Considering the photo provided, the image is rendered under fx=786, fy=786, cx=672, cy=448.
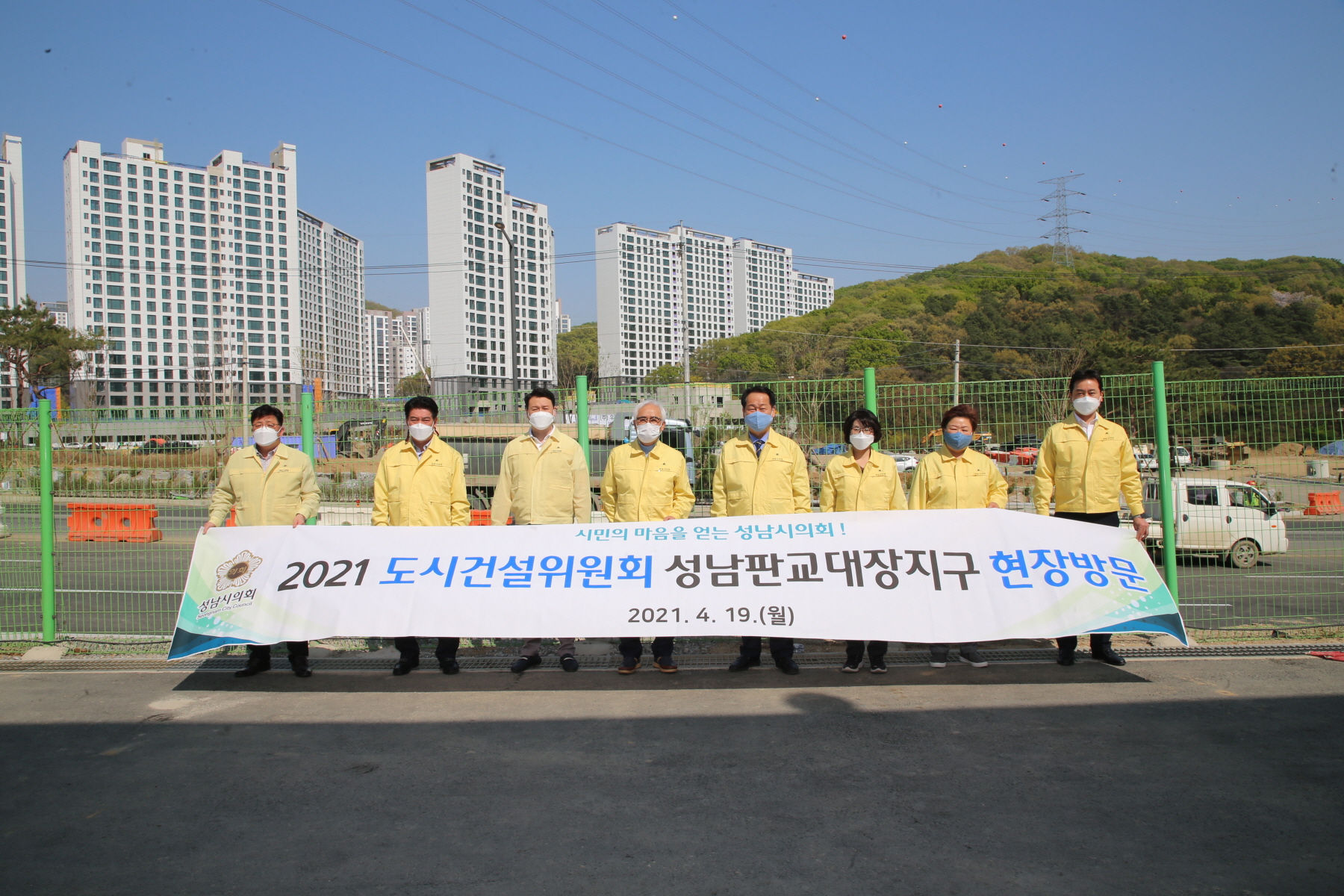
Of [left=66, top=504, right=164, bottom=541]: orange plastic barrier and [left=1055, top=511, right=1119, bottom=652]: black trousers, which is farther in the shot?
[left=66, top=504, right=164, bottom=541]: orange plastic barrier

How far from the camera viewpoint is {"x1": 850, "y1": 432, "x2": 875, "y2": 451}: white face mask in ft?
18.8

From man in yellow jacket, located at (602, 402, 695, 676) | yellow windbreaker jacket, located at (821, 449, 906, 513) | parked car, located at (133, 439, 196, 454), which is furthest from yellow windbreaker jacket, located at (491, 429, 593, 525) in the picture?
parked car, located at (133, 439, 196, 454)

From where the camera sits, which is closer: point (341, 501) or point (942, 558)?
point (942, 558)

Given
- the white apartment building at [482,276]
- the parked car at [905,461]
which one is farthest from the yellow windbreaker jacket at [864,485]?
the white apartment building at [482,276]

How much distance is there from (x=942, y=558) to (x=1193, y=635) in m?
2.91

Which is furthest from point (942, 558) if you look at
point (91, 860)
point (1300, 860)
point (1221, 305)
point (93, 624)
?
point (1221, 305)

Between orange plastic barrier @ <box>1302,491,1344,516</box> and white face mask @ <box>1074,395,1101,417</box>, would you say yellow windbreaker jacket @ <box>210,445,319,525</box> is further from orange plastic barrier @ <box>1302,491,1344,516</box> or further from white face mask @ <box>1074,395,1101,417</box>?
orange plastic barrier @ <box>1302,491,1344,516</box>

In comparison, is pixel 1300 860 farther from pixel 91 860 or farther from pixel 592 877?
pixel 91 860

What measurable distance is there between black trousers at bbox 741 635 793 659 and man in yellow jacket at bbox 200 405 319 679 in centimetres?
315

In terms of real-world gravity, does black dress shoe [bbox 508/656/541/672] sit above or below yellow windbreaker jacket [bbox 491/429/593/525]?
below

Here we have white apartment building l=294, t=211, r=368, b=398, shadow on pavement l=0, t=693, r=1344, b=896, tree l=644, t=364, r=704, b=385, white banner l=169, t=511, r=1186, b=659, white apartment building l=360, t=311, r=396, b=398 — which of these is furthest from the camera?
white apartment building l=360, t=311, r=396, b=398

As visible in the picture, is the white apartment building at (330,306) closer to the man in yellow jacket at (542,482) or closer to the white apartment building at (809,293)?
the white apartment building at (809,293)

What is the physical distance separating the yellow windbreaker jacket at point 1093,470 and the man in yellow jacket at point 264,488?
5.47 meters

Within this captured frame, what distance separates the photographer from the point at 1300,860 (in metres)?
2.98
